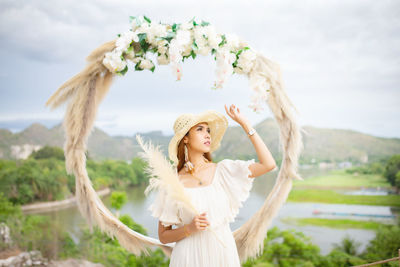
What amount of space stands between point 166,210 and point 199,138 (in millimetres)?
404

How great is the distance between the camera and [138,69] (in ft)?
7.32

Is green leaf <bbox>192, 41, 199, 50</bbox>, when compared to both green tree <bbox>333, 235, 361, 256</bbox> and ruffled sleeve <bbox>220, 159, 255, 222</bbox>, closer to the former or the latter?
ruffled sleeve <bbox>220, 159, 255, 222</bbox>

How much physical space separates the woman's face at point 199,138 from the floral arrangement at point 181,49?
31cm

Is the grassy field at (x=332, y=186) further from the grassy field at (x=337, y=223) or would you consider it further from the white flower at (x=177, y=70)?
the white flower at (x=177, y=70)

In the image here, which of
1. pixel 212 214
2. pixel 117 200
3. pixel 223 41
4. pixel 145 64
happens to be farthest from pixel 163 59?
pixel 117 200

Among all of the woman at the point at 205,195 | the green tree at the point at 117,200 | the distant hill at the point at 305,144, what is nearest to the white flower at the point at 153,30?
the woman at the point at 205,195

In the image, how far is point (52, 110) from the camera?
2242 millimetres

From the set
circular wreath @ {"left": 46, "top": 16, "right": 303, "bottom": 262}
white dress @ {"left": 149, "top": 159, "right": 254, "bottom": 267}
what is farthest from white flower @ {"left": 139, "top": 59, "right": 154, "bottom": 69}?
white dress @ {"left": 149, "top": 159, "right": 254, "bottom": 267}

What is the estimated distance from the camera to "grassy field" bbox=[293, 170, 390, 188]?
24.2ft

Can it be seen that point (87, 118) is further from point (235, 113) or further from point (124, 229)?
point (235, 113)

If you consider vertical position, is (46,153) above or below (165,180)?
below

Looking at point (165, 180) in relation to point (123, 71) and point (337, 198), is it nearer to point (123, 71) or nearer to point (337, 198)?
point (123, 71)

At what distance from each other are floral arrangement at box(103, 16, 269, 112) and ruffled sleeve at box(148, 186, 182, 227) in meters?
0.68

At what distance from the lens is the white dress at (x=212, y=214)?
1.70 m
